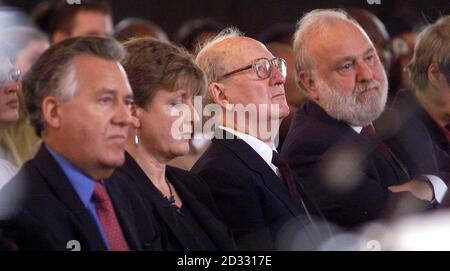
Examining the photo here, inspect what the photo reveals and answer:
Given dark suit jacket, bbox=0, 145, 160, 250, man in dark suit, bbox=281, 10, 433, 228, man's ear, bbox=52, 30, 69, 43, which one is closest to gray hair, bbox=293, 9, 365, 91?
man in dark suit, bbox=281, 10, 433, 228

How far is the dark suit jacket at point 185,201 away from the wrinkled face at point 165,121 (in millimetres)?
64

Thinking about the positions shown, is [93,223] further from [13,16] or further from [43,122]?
[13,16]

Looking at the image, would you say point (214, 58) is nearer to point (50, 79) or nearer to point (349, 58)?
point (349, 58)

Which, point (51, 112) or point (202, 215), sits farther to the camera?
point (202, 215)

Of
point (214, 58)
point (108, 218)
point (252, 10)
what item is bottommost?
point (108, 218)

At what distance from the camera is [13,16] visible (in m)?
2.62

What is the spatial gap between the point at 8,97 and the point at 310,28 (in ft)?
2.71

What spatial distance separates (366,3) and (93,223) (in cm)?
96

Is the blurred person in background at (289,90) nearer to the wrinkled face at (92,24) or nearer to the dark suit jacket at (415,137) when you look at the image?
the dark suit jacket at (415,137)

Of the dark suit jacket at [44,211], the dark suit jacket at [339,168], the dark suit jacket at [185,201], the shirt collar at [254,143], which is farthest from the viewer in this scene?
the dark suit jacket at [339,168]

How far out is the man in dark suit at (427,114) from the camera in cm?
292

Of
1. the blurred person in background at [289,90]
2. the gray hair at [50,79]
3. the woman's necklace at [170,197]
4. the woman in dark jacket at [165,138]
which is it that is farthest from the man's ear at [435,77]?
the gray hair at [50,79]

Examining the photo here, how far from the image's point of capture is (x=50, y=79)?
2.31 m

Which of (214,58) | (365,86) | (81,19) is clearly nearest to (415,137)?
(365,86)
